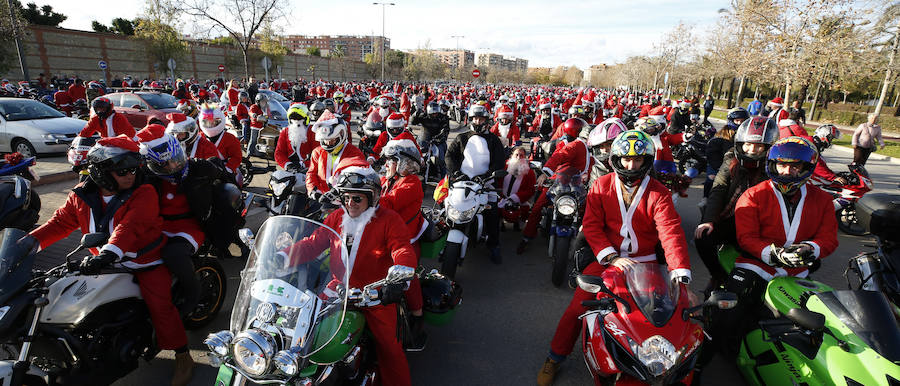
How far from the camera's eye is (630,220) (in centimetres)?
330

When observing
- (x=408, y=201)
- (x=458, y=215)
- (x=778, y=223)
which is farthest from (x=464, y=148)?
(x=778, y=223)

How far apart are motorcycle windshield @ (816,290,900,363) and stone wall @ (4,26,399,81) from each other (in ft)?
131

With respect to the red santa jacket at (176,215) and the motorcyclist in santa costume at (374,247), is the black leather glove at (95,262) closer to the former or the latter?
the red santa jacket at (176,215)

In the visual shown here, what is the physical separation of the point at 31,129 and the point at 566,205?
42.4 feet

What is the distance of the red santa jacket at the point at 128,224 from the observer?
3.07m

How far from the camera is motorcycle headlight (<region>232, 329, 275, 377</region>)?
1.78 metres

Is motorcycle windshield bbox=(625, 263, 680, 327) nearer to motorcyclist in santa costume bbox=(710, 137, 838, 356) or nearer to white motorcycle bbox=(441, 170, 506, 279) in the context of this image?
motorcyclist in santa costume bbox=(710, 137, 838, 356)

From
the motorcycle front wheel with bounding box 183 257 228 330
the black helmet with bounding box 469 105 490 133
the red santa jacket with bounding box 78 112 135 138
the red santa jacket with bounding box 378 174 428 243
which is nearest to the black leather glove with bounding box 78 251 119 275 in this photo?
the motorcycle front wheel with bounding box 183 257 228 330

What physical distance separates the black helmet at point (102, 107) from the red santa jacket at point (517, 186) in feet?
22.5

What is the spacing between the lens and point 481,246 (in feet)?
21.2

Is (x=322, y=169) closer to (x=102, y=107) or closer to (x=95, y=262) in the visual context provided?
(x=95, y=262)

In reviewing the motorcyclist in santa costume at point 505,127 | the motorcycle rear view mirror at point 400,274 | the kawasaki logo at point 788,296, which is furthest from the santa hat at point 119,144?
the motorcyclist in santa costume at point 505,127

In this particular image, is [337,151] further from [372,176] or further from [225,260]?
[372,176]

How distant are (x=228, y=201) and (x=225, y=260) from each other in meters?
1.67
